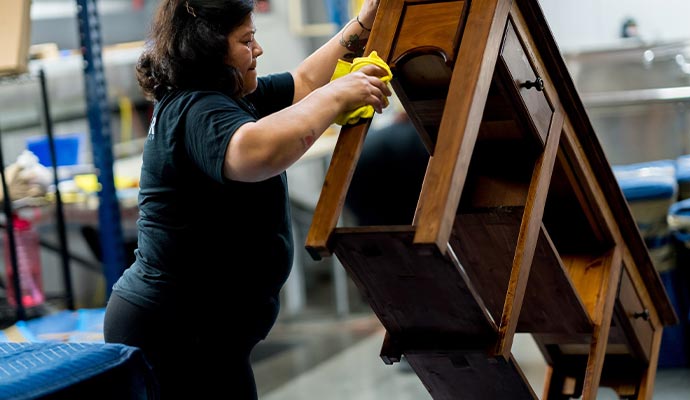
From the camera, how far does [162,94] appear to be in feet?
6.97

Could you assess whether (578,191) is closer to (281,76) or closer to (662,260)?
(281,76)

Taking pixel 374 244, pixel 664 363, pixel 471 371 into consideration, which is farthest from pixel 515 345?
pixel 374 244

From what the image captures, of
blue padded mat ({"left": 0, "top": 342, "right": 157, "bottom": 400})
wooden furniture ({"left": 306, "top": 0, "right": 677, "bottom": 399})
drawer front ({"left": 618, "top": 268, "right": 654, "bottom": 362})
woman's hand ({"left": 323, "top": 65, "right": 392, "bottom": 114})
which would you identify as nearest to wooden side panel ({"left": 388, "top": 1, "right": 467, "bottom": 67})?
wooden furniture ({"left": 306, "top": 0, "right": 677, "bottom": 399})

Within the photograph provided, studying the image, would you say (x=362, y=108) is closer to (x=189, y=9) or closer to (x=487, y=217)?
(x=189, y=9)

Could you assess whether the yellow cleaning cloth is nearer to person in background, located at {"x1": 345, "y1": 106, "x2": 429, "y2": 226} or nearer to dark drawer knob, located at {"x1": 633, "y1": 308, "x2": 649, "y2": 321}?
dark drawer knob, located at {"x1": 633, "y1": 308, "x2": 649, "y2": 321}

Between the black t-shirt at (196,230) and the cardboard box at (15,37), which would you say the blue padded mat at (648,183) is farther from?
the cardboard box at (15,37)

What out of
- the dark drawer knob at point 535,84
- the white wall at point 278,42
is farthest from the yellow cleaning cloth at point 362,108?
the white wall at point 278,42

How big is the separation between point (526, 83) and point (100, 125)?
2.22 metres

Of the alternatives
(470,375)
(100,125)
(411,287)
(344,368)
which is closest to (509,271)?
(470,375)

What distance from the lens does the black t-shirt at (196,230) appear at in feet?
6.58

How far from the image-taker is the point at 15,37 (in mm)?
3791

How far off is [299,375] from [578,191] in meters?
2.73

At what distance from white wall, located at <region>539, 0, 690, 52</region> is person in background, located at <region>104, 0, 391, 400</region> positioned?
5.68m

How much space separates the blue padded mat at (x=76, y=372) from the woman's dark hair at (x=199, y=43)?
59 centimetres
